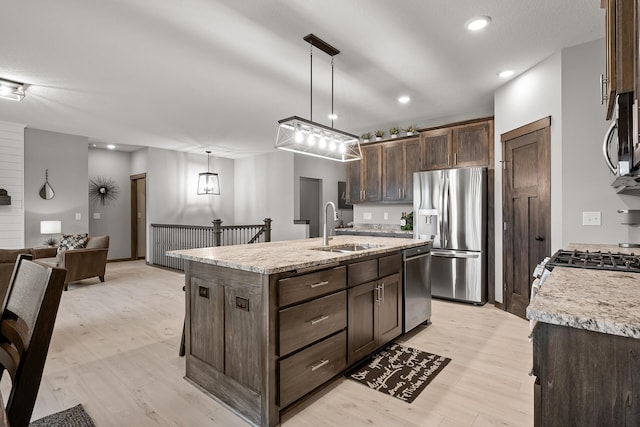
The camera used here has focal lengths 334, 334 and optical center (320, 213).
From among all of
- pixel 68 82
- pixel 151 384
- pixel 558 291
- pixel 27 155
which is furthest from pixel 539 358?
pixel 27 155

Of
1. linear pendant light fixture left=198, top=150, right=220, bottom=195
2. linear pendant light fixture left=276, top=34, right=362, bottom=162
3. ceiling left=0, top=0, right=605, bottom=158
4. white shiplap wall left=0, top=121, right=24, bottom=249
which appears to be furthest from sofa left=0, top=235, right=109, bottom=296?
linear pendant light fixture left=276, top=34, right=362, bottom=162

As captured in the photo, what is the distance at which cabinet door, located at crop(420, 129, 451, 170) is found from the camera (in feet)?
15.4

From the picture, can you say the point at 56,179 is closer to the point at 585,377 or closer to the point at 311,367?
the point at 311,367

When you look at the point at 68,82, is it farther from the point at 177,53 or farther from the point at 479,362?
the point at 479,362

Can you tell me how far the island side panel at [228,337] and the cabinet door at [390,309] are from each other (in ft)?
3.93

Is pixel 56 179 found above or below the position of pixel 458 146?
below

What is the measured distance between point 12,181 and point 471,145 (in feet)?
23.8

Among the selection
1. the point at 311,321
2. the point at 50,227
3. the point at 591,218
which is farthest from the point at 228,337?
the point at 50,227

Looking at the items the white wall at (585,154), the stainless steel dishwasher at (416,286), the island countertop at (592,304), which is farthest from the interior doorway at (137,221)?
the island countertop at (592,304)

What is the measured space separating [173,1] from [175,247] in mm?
5436

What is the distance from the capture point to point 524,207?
12.0 ft

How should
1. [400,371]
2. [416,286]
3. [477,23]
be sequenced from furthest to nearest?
[416,286] < [477,23] < [400,371]

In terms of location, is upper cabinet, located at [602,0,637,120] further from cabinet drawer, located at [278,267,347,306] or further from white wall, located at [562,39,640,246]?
white wall, located at [562,39,640,246]

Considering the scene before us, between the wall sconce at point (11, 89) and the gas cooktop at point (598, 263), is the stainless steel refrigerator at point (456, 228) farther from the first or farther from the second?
the wall sconce at point (11, 89)
